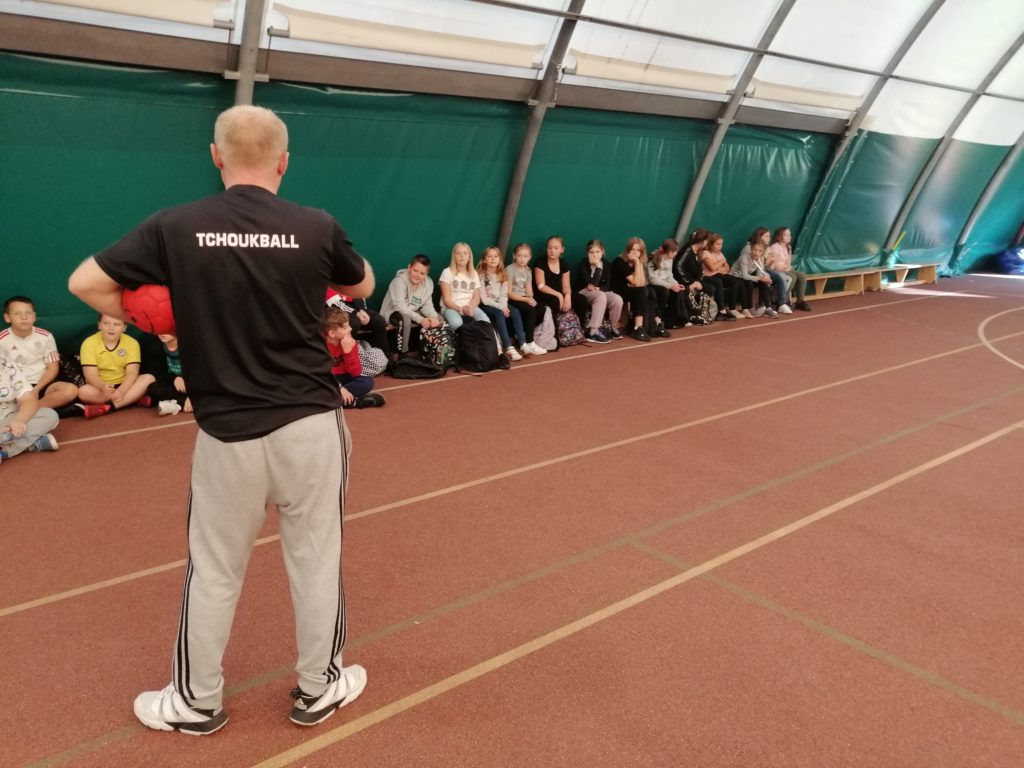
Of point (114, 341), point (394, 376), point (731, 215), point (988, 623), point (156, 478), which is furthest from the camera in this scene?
point (731, 215)

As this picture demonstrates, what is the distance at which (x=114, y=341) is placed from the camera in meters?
6.44

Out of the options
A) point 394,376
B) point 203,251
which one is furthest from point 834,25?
point 203,251

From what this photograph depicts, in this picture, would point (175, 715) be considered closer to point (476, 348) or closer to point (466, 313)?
point (476, 348)

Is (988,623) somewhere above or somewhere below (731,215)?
below

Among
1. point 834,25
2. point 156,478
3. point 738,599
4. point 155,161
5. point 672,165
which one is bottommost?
point 156,478

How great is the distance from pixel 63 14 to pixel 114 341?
2402mm

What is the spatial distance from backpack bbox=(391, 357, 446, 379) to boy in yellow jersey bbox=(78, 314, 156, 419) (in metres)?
2.19

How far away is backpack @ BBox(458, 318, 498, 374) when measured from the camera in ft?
26.9

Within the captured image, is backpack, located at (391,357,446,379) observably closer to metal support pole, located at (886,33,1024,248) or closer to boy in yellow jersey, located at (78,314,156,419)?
boy in yellow jersey, located at (78,314,156,419)

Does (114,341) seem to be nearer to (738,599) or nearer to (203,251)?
(203,251)

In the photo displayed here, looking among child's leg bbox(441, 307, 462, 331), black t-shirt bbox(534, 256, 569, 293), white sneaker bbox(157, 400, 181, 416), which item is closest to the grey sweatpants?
white sneaker bbox(157, 400, 181, 416)

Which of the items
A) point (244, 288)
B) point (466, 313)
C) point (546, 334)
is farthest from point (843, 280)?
point (244, 288)

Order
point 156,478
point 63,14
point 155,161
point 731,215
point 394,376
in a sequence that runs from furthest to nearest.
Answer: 1. point 731,215
2. point 394,376
3. point 155,161
4. point 63,14
5. point 156,478

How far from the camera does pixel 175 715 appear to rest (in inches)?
116
